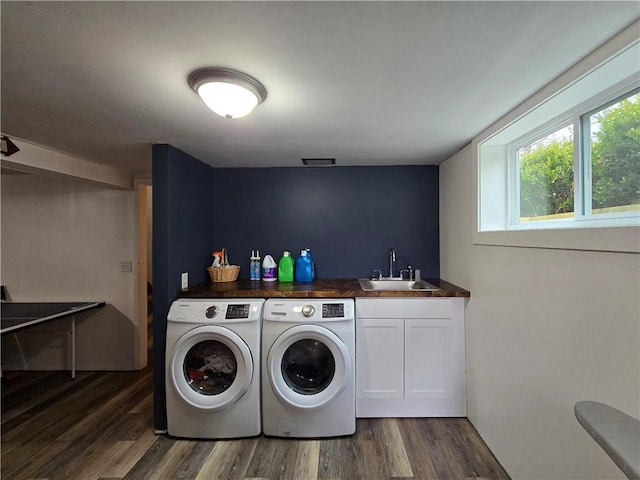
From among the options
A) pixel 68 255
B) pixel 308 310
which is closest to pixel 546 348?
pixel 308 310

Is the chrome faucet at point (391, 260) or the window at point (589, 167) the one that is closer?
the window at point (589, 167)

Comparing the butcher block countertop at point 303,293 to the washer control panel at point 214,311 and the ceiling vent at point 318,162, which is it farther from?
the ceiling vent at point 318,162

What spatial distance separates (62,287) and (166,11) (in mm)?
3342

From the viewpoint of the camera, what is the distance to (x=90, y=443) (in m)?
1.95

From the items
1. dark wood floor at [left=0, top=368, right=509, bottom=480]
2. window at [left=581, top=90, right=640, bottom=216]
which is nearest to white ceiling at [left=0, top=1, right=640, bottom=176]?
window at [left=581, top=90, right=640, bottom=216]

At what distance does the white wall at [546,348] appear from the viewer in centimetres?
101

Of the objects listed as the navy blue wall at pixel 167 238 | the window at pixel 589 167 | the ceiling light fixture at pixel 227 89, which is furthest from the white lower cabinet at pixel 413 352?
the ceiling light fixture at pixel 227 89

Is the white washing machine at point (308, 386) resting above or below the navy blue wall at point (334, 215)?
below

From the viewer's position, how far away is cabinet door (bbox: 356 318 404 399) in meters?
2.17

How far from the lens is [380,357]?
7.14 feet

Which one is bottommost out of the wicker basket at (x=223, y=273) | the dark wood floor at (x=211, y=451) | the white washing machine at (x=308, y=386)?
the dark wood floor at (x=211, y=451)

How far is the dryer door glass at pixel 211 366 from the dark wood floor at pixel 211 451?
367 mm

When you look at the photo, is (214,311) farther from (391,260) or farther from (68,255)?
(68,255)

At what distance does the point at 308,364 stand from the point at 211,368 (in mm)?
700
